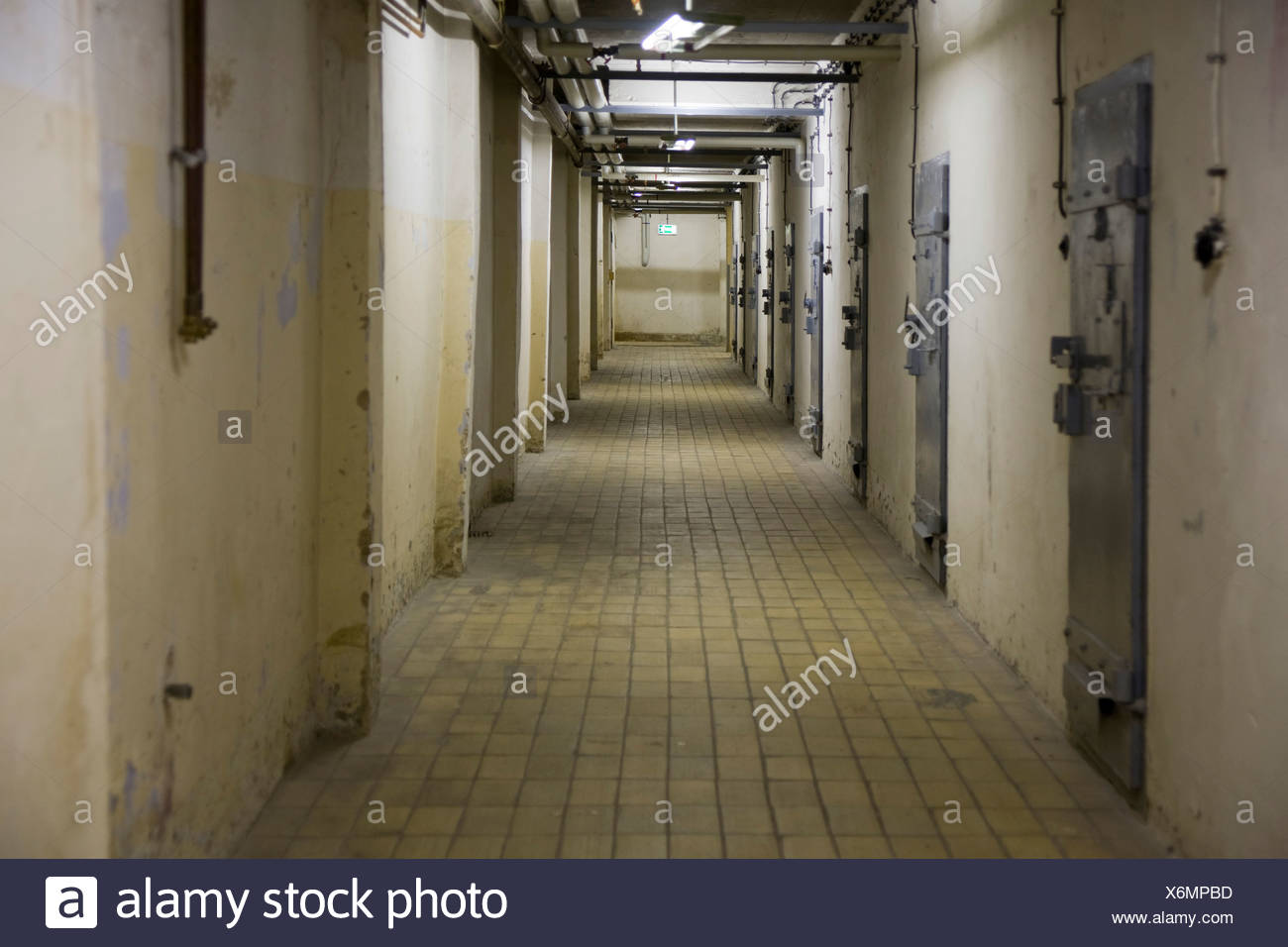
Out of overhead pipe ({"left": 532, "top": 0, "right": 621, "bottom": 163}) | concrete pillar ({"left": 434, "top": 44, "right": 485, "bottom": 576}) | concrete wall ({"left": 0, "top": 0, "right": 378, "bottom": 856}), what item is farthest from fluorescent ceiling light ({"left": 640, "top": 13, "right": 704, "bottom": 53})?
concrete wall ({"left": 0, "top": 0, "right": 378, "bottom": 856})

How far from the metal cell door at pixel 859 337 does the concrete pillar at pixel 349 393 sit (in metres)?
4.96

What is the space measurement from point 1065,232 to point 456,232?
3.57 m

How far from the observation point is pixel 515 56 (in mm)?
8203

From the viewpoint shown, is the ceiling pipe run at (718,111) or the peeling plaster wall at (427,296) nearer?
the peeling plaster wall at (427,296)

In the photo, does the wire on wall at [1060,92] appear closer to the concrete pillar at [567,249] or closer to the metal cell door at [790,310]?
the metal cell door at [790,310]

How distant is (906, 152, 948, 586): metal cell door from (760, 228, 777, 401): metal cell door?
9346 mm

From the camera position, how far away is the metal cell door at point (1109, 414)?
386 centimetres

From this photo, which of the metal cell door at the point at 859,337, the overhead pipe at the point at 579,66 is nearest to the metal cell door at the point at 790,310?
the overhead pipe at the point at 579,66

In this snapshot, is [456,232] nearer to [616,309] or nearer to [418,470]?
[418,470]

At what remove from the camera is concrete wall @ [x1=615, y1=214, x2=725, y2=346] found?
31.6 meters

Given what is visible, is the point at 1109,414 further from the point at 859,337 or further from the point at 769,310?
the point at 769,310

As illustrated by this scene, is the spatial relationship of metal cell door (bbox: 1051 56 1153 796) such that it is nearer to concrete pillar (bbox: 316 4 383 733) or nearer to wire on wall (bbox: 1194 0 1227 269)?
wire on wall (bbox: 1194 0 1227 269)

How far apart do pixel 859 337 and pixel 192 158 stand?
21.9ft

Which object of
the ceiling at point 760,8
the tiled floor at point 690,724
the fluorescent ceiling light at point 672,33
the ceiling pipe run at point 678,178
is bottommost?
the tiled floor at point 690,724
